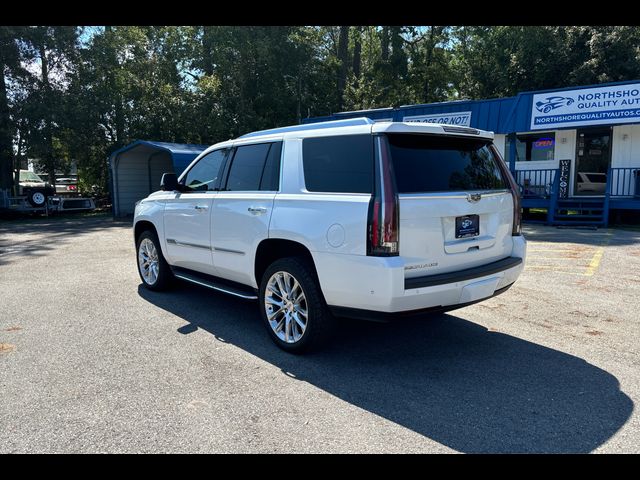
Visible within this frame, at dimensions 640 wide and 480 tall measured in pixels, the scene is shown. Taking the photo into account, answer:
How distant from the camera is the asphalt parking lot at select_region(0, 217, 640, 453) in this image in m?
3.04

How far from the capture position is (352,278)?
3766 mm

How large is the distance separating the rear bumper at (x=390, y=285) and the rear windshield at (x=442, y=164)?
66cm

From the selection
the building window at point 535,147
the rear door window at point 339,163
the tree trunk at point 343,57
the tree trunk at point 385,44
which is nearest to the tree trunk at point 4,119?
the tree trunk at point 343,57

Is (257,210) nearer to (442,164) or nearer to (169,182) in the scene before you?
(442,164)

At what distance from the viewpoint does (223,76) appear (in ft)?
80.8

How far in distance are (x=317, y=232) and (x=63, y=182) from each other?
1211 inches

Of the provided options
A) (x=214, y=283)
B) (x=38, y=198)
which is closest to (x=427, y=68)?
(x=38, y=198)

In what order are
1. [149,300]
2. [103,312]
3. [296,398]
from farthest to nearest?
[149,300], [103,312], [296,398]

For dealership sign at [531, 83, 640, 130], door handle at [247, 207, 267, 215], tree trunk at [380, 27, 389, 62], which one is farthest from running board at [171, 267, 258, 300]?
tree trunk at [380, 27, 389, 62]

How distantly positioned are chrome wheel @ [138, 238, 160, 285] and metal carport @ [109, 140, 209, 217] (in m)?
11.5

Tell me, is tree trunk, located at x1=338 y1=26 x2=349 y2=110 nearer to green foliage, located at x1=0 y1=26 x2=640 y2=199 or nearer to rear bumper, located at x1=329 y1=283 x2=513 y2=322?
green foliage, located at x1=0 y1=26 x2=640 y2=199
